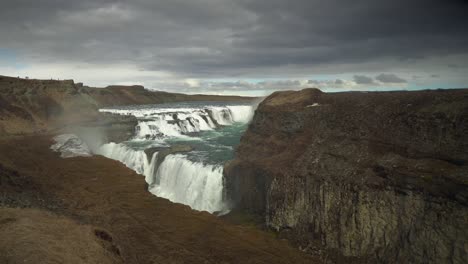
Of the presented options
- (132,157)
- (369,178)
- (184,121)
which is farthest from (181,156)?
(184,121)

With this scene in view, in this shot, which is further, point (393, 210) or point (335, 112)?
point (335, 112)

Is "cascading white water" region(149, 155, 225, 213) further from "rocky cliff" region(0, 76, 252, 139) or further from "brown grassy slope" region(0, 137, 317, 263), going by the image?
"rocky cliff" region(0, 76, 252, 139)

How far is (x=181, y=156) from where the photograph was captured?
24.2 m

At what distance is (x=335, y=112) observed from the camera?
1773cm

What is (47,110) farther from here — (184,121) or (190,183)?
(190,183)

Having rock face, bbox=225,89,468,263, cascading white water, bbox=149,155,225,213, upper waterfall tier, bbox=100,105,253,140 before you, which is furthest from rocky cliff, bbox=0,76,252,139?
rock face, bbox=225,89,468,263

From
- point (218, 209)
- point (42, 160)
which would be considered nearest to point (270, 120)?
point (218, 209)

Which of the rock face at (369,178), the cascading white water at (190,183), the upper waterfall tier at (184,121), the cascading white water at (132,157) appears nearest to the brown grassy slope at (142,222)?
the rock face at (369,178)

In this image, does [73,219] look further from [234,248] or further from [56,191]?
[234,248]

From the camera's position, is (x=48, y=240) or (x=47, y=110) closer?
(x=48, y=240)

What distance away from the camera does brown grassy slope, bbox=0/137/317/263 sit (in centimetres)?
1253

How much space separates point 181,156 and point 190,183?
3.34m

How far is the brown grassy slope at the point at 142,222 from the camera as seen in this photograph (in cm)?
1253

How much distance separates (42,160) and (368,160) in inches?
868
